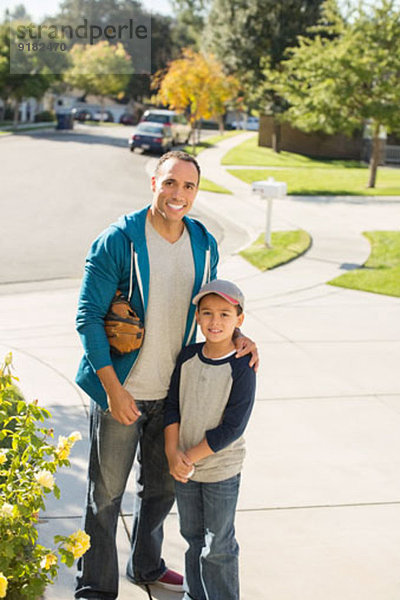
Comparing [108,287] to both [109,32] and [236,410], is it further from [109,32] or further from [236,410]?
[109,32]

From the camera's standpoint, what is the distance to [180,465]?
10.1 feet

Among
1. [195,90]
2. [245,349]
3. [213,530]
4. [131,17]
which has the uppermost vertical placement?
[131,17]

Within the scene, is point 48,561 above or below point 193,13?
below

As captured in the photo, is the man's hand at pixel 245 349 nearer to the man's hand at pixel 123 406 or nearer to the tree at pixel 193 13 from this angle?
the man's hand at pixel 123 406

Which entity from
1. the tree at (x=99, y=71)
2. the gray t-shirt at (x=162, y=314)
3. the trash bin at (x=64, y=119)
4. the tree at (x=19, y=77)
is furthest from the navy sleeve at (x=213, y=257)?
the tree at (x=99, y=71)

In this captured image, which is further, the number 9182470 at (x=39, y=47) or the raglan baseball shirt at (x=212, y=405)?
the number 9182470 at (x=39, y=47)

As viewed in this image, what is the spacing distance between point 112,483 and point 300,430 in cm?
261

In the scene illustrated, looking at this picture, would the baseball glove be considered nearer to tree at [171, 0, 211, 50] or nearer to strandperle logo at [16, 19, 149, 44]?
tree at [171, 0, 211, 50]

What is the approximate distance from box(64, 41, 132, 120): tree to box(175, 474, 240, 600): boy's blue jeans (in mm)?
74191

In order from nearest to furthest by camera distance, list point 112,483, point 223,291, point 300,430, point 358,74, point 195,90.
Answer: point 223,291, point 112,483, point 300,430, point 358,74, point 195,90

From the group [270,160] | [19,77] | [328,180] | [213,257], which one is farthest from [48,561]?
[19,77]

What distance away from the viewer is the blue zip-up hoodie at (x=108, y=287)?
305 centimetres

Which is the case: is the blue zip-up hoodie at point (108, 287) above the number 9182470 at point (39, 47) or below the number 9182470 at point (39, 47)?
below

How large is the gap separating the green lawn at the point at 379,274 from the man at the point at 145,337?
7.50 meters
